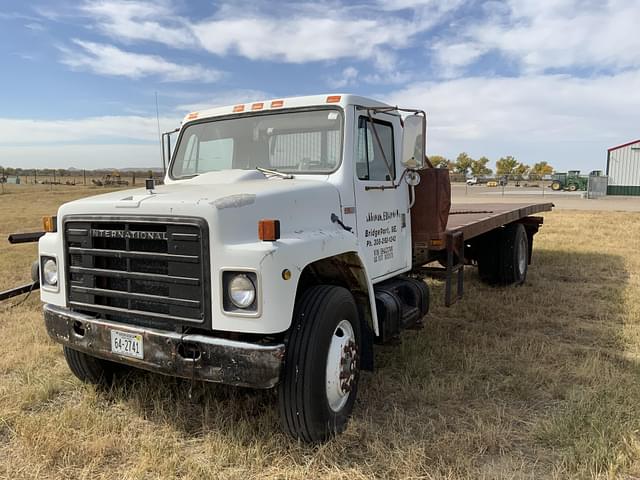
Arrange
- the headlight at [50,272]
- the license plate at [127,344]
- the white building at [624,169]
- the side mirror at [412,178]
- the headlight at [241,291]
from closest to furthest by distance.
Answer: the headlight at [241,291] < the license plate at [127,344] < the headlight at [50,272] < the side mirror at [412,178] < the white building at [624,169]

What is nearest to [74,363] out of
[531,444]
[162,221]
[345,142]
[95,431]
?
[95,431]

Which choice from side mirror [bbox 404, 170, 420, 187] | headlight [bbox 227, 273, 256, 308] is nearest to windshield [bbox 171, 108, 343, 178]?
side mirror [bbox 404, 170, 420, 187]

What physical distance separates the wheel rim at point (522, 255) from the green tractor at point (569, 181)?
128 ft

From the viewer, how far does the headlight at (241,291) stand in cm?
282

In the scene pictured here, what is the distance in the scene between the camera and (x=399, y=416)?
3.66 metres

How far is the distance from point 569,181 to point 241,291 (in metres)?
46.2

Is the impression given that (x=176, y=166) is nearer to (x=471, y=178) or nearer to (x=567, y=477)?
(x=567, y=477)

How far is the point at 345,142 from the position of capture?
3863 mm

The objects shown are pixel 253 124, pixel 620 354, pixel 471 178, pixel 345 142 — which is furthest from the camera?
pixel 471 178

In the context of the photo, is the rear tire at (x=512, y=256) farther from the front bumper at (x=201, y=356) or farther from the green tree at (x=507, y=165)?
the green tree at (x=507, y=165)

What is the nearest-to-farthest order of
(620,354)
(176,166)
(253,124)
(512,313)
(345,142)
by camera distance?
(345,142), (253,124), (176,166), (620,354), (512,313)

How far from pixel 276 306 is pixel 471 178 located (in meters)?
62.4

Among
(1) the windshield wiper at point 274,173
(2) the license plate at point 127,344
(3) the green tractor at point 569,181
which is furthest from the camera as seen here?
(3) the green tractor at point 569,181

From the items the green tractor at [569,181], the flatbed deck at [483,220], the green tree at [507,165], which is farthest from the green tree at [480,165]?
the flatbed deck at [483,220]
